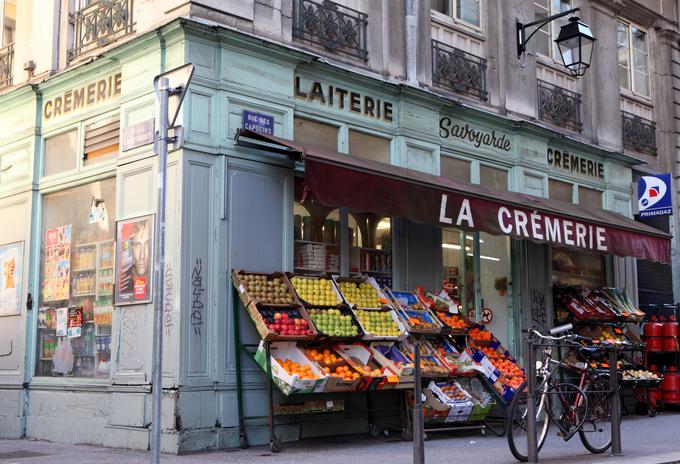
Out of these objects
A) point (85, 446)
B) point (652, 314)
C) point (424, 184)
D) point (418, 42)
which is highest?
point (418, 42)

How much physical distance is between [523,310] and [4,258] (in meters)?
8.73

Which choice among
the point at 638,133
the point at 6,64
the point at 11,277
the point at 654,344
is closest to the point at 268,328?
the point at 11,277

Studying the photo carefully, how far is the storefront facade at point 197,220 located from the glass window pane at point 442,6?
72.8 inches

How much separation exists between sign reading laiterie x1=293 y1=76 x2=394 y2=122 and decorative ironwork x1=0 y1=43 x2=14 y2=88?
5.14 meters

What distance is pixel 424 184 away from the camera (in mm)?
11492

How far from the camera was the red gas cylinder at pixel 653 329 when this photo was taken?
671 inches

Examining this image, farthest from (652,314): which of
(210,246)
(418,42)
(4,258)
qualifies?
(4,258)

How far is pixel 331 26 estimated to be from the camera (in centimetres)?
1256

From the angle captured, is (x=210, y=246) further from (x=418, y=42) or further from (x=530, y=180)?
(x=530, y=180)

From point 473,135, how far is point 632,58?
262 inches

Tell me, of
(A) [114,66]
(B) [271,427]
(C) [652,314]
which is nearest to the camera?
(B) [271,427]

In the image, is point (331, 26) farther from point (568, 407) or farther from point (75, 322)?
point (568, 407)

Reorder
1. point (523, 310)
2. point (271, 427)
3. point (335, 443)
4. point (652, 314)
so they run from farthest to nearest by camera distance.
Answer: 1. point (652, 314)
2. point (523, 310)
3. point (335, 443)
4. point (271, 427)

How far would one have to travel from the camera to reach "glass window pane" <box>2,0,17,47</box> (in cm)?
1401
